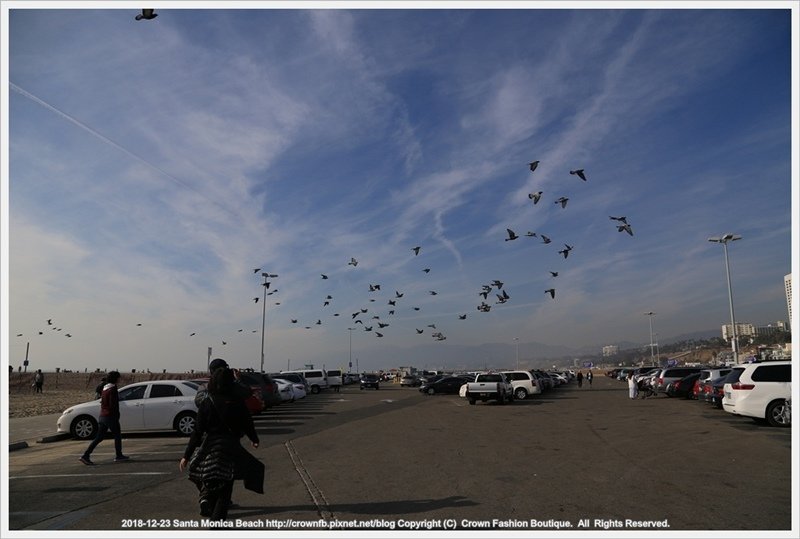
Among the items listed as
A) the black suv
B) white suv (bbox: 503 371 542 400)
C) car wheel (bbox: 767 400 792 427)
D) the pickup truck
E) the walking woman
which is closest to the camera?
the walking woman

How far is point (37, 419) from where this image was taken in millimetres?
20969

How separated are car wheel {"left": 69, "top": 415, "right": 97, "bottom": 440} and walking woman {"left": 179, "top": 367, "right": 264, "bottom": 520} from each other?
10559mm

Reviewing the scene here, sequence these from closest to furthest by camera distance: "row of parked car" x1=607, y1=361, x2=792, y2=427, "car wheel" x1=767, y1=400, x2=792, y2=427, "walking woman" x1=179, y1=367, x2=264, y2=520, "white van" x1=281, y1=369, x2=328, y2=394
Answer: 1. "walking woman" x1=179, y1=367, x2=264, y2=520
2. "car wheel" x1=767, y1=400, x2=792, y2=427
3. "row of parked car" x1=607, y1=361, x2=792, y2=427
4. "white van" x1=281, y1=369, x2=328, y2=394

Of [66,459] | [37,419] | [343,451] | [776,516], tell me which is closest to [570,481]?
[776,516]

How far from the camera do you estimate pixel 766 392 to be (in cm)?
1578

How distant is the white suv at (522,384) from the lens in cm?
3268

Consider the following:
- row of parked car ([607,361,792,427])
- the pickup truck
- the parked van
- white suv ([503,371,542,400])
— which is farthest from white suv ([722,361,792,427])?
the parked van

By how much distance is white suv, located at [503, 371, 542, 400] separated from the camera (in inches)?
1287

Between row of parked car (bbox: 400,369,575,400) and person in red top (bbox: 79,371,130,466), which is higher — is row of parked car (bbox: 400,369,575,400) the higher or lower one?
the lower one

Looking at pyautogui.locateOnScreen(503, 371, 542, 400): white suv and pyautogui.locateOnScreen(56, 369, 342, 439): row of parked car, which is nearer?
pyautogui.locateOnScreen(56, 369, 342, 439): row of parked car

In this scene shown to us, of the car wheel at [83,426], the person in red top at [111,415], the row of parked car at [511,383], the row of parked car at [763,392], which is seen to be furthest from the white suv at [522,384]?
the person in red top at [111,415]

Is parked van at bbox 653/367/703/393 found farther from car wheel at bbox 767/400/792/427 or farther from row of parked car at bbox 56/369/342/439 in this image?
row of parked car at bbox 56/369/342/439

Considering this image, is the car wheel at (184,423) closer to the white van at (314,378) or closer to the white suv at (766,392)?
the white suv at (766,392)

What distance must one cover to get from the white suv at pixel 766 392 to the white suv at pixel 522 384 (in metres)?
16.7
